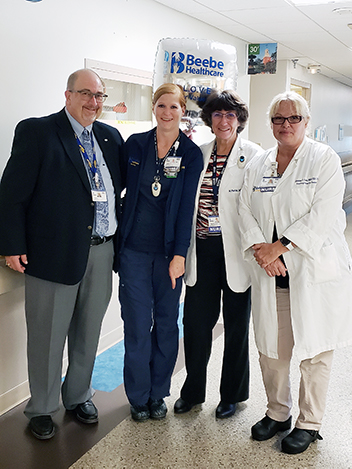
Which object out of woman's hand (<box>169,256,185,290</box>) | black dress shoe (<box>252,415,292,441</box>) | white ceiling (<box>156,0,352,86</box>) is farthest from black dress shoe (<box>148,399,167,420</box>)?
white ceiling (<box>156,0,352,86</box>)

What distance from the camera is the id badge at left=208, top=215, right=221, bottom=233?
103 inches

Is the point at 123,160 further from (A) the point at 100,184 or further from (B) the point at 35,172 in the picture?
(B) the point at 35,172

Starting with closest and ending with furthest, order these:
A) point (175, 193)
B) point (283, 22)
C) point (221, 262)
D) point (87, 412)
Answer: point (175, 193) → point (221, 262) → point (87, 412) → point (283, 22)

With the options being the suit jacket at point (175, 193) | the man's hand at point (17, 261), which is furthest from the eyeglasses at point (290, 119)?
the man's hand at point (17, 261)

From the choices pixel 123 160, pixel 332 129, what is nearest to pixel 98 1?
pixel 123 160

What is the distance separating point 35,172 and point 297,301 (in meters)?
1.37

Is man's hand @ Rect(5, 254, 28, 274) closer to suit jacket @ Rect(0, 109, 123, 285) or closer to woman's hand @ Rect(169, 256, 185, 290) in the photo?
suit jacket @ Rect(0, 109, 123, 285)

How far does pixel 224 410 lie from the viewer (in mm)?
2855

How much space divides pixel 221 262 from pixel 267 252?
13.7 inches

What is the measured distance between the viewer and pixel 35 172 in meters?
2.39

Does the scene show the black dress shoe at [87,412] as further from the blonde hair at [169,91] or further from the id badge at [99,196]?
the blonde hair at [169,91]

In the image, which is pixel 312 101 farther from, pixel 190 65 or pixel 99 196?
pixel 99 196

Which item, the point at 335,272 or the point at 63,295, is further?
the point at 63,295

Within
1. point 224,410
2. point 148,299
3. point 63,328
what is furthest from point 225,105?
point 224,410
